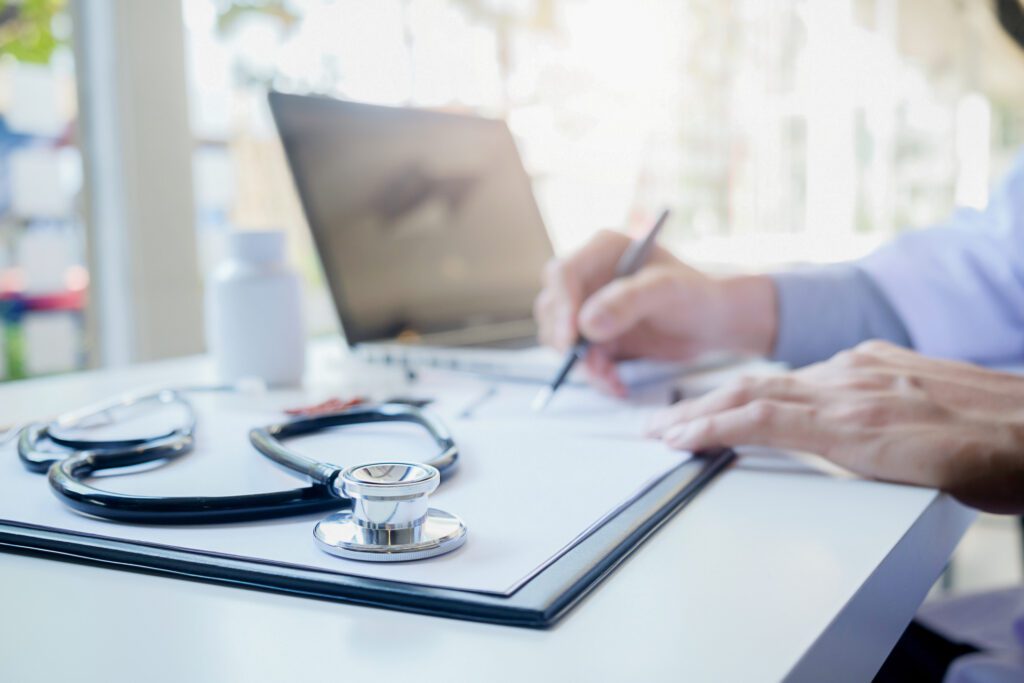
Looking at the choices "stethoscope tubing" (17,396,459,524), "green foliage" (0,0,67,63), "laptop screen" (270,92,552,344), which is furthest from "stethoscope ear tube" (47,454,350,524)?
"green foliage" (0,0,67,63)

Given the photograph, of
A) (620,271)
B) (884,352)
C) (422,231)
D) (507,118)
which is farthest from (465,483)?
(507,118)

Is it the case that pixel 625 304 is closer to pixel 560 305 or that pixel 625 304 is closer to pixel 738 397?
pixel 560 305

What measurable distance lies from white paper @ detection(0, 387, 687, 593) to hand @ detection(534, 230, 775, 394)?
0.13m

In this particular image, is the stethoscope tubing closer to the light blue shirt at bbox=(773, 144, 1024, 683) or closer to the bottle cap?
the bottle cap

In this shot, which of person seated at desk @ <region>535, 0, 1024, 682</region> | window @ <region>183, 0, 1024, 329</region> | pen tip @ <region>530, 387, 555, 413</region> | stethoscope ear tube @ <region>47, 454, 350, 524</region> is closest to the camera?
stethoscope ear tube @ <region>47, 454, 350, 524</region>

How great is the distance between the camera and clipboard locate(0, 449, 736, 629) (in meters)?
0.29

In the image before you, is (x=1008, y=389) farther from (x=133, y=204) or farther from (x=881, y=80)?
(x=881, y=80)

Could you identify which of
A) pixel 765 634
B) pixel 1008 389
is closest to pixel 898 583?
pixel 765 634

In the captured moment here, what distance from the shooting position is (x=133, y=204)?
1036 millimetres

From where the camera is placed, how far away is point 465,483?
44 centimetres

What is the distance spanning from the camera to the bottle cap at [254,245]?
0.73 metres

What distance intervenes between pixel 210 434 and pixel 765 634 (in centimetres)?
39

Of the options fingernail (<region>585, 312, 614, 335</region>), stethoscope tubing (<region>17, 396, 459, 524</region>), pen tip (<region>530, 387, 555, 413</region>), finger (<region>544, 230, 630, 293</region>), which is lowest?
pen tip (<region>530, 387, 555, 413</region>)

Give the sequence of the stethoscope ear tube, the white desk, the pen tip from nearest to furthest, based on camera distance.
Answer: the white desk, the stethoscope ear tube, the pen tip
